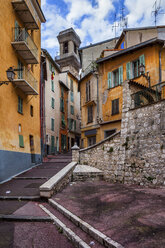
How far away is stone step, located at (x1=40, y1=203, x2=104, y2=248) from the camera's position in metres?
3.96

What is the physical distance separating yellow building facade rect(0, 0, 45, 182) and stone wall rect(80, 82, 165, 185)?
5.25 meters

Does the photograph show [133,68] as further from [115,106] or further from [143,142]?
[143,142]

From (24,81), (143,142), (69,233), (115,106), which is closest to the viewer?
(69,233)

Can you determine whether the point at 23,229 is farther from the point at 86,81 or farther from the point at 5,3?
the point at 86,81

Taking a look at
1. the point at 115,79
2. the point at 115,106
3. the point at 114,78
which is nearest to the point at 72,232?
the point at 115,106

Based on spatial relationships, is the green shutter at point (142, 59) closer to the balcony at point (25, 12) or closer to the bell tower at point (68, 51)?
the balcony at point (25, 12)

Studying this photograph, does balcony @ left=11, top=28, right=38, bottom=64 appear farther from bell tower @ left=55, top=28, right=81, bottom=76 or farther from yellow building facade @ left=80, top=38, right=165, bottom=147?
bell tower @ left=55, top=28, right=81, bottom=76

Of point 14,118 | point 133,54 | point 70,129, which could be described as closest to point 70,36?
point 70,129

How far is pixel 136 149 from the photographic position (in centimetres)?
986

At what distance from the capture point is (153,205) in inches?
226

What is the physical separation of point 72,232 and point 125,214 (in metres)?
1.50

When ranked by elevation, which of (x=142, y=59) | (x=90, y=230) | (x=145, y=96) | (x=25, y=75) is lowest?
(x=90, y=230)

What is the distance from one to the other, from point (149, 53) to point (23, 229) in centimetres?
1572

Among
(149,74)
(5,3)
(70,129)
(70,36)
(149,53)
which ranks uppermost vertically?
(70,36)
